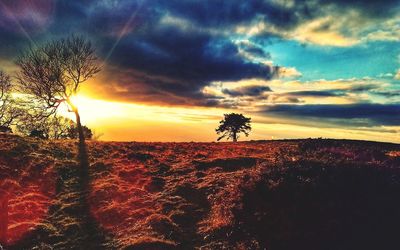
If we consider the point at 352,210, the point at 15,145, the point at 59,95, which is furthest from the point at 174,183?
the point at 59,95

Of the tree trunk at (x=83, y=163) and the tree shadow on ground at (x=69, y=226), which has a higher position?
the tree trunk at (x=83, y=163)

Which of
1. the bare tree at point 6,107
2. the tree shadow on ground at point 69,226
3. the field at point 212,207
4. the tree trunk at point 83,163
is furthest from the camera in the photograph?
the bare tree at point 6,107

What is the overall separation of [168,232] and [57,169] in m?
11.7

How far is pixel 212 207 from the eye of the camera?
15.5 metres

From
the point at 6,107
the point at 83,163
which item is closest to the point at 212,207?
the point at 83,163

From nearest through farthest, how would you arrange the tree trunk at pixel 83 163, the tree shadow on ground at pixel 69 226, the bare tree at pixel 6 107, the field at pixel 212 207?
the field at pixel 212 207
the tree shadow on ground at pixel 69 226
the tree trunk at pixel 83 163
the bare tree at pixel 6 107

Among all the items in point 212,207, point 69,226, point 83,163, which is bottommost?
point 69,226

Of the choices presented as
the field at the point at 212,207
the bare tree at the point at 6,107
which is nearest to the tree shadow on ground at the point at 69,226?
the field at the point at 212,207

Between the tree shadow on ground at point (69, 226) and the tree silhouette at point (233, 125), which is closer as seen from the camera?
the tree shadow on ground at point (69, 226)

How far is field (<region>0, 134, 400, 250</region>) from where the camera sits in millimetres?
11273

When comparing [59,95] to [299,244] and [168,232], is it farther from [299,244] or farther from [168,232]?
[299,244]

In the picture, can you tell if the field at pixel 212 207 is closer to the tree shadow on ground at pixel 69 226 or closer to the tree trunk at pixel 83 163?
the tree shadow on ground at pixel 69 226

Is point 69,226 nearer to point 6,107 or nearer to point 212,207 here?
point 212,207

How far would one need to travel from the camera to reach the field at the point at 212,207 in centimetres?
1127
